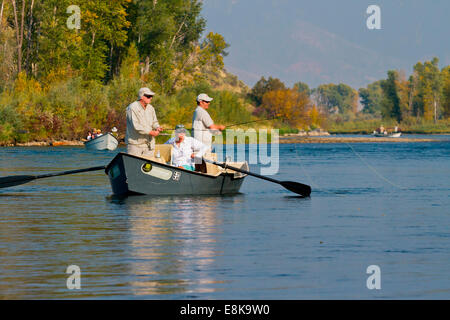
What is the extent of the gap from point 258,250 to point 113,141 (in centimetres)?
4916

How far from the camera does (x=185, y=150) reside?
23312mm

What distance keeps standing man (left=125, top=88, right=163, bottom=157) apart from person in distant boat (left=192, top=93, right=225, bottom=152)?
1117 mm

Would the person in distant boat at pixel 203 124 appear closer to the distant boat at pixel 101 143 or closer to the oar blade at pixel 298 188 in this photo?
the oar blade at pixel 298 188

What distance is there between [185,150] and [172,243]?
806cm

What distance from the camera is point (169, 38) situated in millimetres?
84500

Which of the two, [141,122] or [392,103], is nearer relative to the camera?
[141,122]

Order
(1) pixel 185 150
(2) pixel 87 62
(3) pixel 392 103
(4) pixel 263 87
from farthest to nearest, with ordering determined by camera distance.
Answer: (3) pixel 392 103 → (4) pixel 263 87 → (2) pixel 87 62 → (1) pixel 185 150

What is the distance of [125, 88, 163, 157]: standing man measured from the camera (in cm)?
2177

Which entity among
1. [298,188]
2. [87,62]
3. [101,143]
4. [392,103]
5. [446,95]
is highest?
[446,95]

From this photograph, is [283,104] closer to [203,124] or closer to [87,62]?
[87,62]

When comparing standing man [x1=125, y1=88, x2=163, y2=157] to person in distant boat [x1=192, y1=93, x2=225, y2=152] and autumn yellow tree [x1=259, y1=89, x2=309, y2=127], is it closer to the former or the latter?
person in distant boat [x1=192, y1=93, x2=225, y2=152]

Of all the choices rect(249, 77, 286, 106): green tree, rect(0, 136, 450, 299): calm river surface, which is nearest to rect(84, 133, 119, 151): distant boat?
rect(0, 136, 450, 299): calm river surface

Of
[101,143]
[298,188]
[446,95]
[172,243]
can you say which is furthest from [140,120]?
[446,95]
